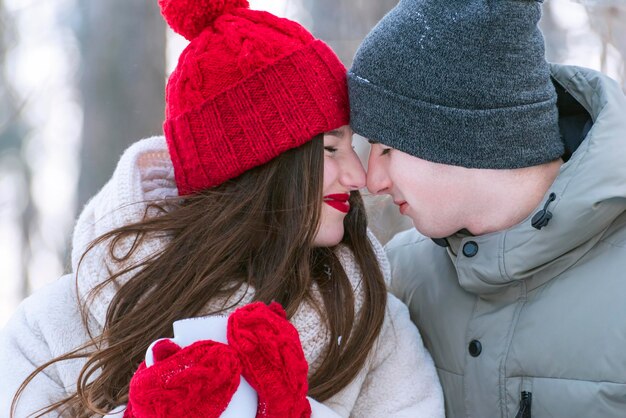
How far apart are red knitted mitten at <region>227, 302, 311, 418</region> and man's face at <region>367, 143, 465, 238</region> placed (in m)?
0.66

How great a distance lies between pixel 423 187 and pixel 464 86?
0.30 metres

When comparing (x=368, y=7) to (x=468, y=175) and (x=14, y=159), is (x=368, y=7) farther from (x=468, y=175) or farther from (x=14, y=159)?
(x=468, y=175)

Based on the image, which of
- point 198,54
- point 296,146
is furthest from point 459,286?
point 198,54

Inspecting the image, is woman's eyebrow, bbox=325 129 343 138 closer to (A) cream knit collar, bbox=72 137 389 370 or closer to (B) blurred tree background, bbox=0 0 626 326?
(A) cream knit collar, bbox=72 137 389 370

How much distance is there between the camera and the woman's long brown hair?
2121 millimetres

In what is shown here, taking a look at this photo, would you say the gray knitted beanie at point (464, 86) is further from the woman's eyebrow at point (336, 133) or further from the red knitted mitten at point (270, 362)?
the red knitted mitten at point (270, 362)

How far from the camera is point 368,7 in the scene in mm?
4703

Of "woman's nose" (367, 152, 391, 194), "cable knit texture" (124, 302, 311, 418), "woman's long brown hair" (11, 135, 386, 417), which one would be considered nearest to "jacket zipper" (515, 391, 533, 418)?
"woman's long brown hair" (11, 135, 386, 417)

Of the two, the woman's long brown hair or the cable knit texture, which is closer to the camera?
the cable knit texture

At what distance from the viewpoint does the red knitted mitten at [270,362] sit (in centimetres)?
167

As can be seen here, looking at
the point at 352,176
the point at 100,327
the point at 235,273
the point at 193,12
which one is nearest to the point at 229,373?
the point at 235,273

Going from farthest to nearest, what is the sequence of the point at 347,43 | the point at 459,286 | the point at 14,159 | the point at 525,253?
the point at 14,159, the point at 347,43, the point at 459,286, the point at 525,253

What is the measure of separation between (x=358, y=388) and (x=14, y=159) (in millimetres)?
3501

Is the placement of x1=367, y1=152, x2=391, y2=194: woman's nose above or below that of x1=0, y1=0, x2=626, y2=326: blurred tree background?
above
